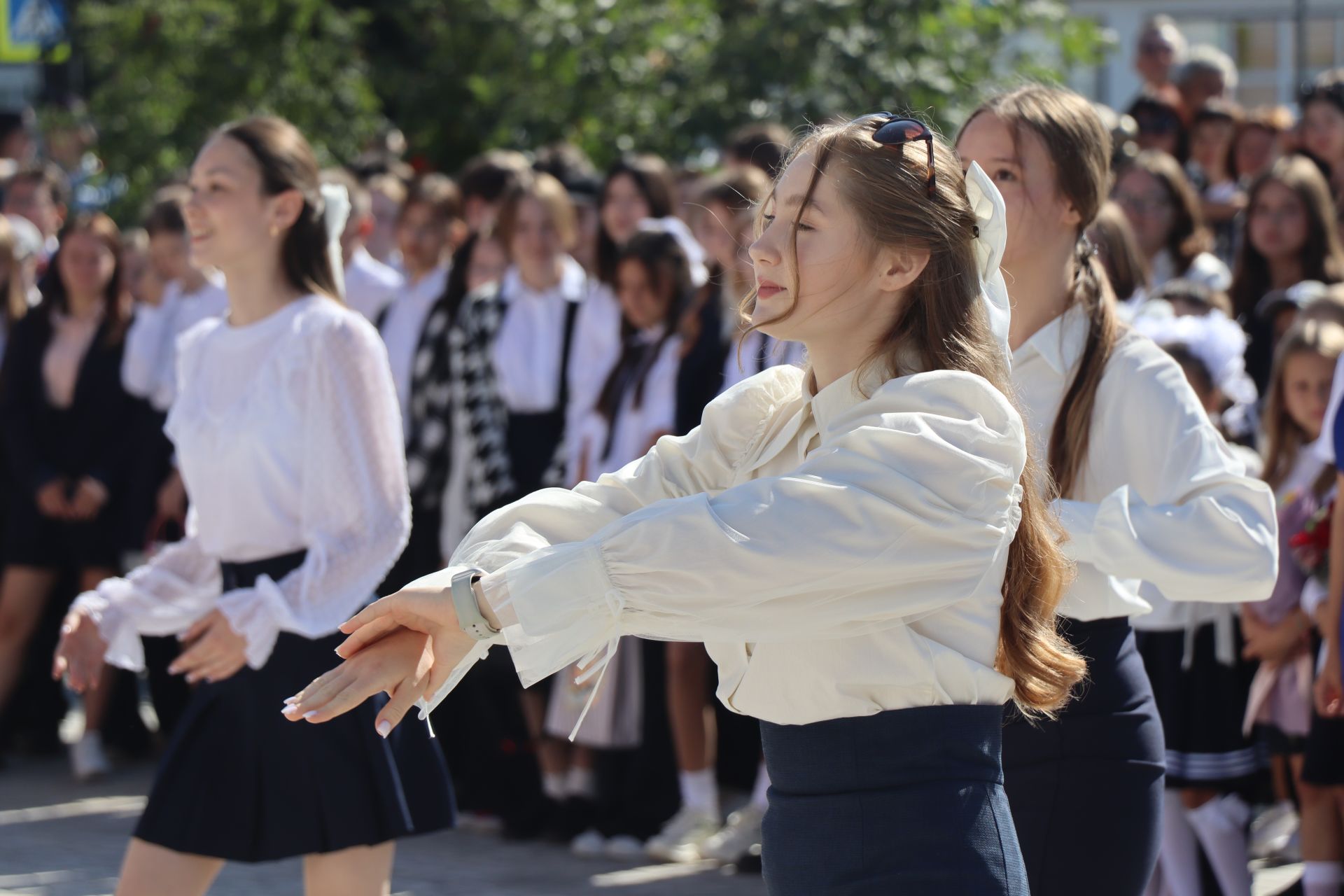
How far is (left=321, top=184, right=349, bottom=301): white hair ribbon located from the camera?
160 inches

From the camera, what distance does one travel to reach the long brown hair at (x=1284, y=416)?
520 cm

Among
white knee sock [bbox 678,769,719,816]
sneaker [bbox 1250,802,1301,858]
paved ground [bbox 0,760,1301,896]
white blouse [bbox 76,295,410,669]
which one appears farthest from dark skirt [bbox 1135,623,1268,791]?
white blouse [bbox 76,295,410,669]

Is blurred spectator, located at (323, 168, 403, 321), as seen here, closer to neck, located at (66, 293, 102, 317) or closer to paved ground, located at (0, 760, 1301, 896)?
neck, located at (66, 293, 102, 317)

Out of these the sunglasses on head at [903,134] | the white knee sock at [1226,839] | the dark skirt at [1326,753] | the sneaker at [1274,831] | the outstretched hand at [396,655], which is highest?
the sunglasses on head at [903,134]

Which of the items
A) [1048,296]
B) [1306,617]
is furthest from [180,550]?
[1306,617]

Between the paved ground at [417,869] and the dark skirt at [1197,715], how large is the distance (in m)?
0.63

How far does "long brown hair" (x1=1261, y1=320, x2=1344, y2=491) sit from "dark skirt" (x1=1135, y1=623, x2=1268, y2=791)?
2.09 feet

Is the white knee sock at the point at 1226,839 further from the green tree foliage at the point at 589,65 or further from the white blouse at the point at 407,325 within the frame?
the green tree foliage at the point at 589,65

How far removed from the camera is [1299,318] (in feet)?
17.5

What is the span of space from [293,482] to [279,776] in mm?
631

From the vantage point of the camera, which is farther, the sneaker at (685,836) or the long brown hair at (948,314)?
the sneaker at (685,836)

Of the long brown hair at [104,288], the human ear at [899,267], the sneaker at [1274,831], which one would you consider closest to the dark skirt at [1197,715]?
the sneaker at [1274,831]

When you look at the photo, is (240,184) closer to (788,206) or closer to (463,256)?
(788,206)

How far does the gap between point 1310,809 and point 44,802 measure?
480 centimetres
